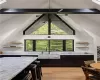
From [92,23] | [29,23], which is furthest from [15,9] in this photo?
[92,23]

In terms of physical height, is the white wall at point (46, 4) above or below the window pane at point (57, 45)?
above

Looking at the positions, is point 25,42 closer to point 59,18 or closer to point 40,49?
point 40,49

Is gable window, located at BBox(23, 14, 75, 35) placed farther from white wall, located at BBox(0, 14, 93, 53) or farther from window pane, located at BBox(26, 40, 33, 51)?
window pane, located at BBox(26, 40, 33, 51)

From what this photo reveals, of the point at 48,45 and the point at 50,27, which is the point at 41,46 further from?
the point at 50,27

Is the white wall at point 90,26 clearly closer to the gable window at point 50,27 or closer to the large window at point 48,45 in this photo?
the gable window at point 50,27

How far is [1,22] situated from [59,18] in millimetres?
3310

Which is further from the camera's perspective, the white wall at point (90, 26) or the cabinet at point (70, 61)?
the white wall at point (90, 26)

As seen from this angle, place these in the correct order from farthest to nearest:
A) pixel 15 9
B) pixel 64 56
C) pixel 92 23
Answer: pixel 92 23 → pixel 64 56 → pixel 15 9

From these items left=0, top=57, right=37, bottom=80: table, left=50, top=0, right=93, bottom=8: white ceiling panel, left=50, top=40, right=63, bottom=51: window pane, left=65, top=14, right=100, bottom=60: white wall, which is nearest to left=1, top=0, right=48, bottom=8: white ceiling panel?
left=50, top=0, right=93, bottom=8: white ceiling panel

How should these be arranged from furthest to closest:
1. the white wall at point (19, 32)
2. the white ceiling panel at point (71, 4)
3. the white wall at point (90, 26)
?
the white wall at point (19, 32) < the white wall at point (90, 26) < the white ceiling panel at point (71, 4)

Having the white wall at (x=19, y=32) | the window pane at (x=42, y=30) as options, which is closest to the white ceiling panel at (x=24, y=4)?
the white wall at (x=19, y=32)

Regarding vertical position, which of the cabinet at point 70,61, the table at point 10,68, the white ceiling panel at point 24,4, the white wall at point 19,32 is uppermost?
the white ceiling panel at point 24,4

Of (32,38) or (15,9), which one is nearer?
(15,9)

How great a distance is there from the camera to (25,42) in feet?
34.3
